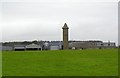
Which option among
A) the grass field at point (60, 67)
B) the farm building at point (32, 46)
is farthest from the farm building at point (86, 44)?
the grass field at point (60, 67)

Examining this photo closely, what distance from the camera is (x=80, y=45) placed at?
59.6 metres

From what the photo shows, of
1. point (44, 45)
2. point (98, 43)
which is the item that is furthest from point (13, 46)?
point (98, 43)

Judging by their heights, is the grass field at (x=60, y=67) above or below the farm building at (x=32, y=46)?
above

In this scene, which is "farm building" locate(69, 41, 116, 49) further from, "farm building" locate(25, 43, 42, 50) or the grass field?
the grass field

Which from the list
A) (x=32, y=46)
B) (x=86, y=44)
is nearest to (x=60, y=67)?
(x=32, y=46)

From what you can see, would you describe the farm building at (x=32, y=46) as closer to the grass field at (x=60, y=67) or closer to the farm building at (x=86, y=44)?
the farm building at (x=86, y=44)

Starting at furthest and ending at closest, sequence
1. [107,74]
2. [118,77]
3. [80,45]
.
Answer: [80,45], [107,74], [118,77]

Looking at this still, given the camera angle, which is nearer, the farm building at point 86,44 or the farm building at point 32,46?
the farm building at point 32,46

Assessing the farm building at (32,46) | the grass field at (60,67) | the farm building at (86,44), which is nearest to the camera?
the grass field at (60,67)

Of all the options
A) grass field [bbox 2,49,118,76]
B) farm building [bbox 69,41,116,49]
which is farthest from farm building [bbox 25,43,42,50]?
grass field [bbox 2,49,118,76]

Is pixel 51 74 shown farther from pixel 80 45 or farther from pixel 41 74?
pixel 80 45

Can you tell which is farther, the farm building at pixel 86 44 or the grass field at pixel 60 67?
the farm building at pixel 86 44

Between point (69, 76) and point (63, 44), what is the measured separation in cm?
4197

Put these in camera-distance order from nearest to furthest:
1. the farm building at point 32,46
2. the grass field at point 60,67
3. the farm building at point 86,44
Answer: the grass field at point 60,67
the farm building at point 32,46
the farm building at point 86,44
